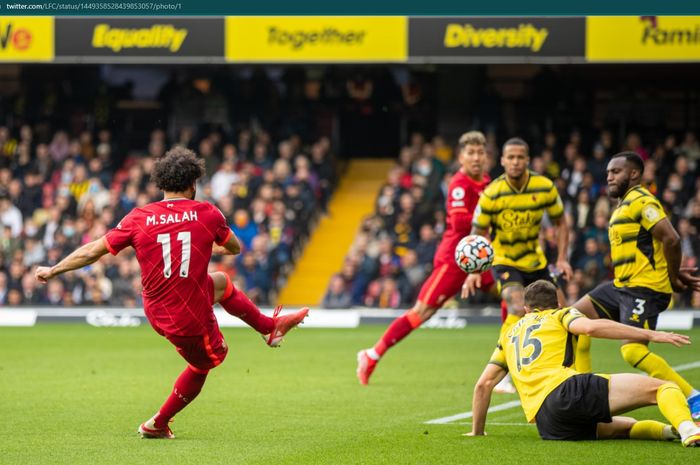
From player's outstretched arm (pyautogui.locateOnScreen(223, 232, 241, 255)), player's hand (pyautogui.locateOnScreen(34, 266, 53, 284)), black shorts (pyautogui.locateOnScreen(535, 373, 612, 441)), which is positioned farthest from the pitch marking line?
player's hand (pyautogui.locateOnScreen(34, 266, 53, 284))

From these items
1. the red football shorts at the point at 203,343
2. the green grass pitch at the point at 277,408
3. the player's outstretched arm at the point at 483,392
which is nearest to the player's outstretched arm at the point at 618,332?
the green grass pitch at the point at 277,408

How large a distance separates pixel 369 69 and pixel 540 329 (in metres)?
19.8

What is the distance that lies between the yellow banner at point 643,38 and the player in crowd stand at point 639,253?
46.9 feet

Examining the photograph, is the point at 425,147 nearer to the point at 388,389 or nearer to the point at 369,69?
the point at 369,69

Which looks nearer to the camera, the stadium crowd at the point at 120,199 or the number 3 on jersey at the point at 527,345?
the number 3 on jersey at the point at 527,345

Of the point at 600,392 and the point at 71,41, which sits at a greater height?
the point at 71,41

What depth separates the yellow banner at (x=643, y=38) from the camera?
2334cm

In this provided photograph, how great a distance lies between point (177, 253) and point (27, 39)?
1748 centimetres

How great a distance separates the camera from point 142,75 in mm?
28781

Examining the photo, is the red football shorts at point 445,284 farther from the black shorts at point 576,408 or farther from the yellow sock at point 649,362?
the black shorts at point 576,408

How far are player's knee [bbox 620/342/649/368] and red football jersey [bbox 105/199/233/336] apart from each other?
10.1ft

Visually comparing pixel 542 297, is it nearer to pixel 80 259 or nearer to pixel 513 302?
pixel 513 302

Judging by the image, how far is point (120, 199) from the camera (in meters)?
25.5
